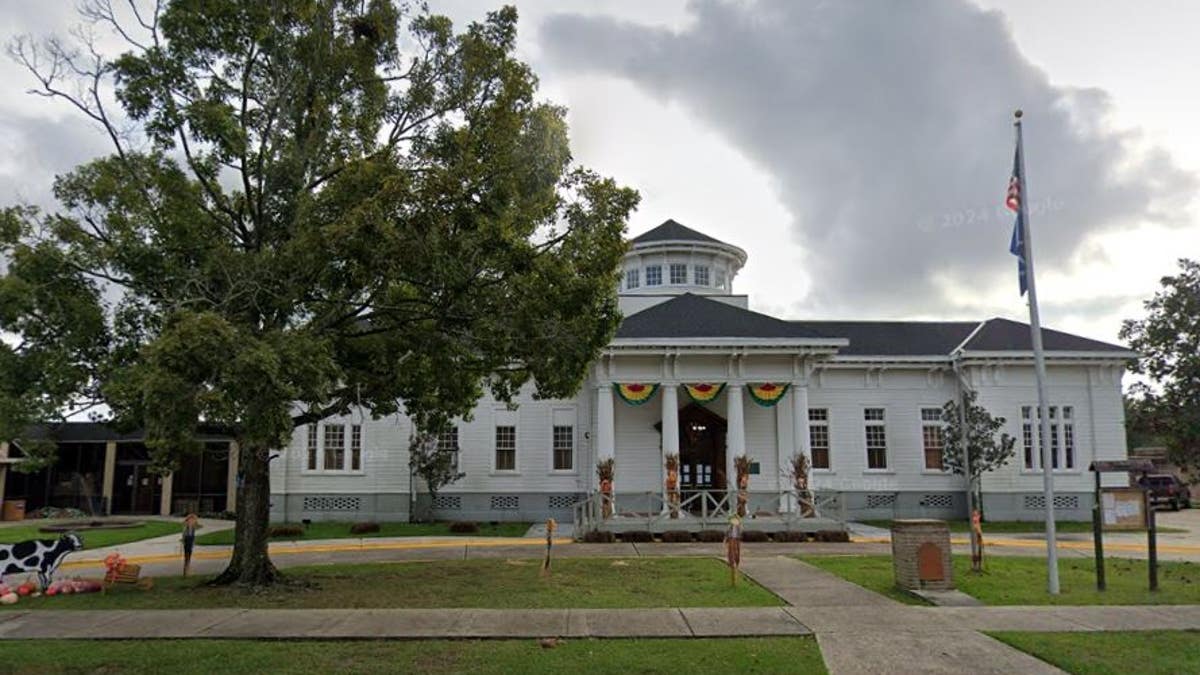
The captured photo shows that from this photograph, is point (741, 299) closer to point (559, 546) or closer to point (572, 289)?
point (559, 546)

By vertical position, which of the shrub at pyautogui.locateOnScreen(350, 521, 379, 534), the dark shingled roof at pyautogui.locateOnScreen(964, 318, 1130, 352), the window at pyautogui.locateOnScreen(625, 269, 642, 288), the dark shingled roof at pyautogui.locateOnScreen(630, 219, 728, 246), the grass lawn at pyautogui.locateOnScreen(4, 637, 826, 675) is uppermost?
the dark shingled roof at pyautogui.locateOnScreen(630, 219, 728, 246)

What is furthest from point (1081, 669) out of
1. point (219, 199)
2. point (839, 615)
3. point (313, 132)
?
point (219, 199)

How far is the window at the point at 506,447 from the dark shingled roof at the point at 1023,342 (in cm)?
1802

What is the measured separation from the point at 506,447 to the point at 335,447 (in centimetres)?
662

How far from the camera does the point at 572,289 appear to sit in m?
14.3

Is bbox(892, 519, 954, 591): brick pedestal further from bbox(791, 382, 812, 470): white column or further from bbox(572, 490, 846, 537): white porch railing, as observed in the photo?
bbox(791, 382, 812, 470): white column

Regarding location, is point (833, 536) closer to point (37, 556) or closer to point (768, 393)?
point (768, 393)

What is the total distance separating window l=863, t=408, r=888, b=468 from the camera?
32.2 m

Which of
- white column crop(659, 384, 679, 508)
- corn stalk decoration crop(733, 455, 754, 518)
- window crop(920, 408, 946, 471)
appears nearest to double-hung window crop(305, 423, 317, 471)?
white column crop(659, 384, 679, 508)

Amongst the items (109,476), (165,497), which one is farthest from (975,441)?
(109,476)

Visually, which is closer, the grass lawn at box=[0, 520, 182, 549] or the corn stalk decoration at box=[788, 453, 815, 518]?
the grass lawn at box=[0, 520, 182, 549]

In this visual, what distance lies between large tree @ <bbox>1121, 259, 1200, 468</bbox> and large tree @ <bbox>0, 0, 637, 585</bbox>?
42.1ft

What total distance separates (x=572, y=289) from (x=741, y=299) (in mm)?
21885

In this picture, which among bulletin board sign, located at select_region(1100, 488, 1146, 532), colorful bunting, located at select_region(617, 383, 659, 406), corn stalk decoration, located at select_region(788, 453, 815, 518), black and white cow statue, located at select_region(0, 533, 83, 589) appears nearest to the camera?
black and white cow statue, located at select_region(0, 533, 83, 589)
